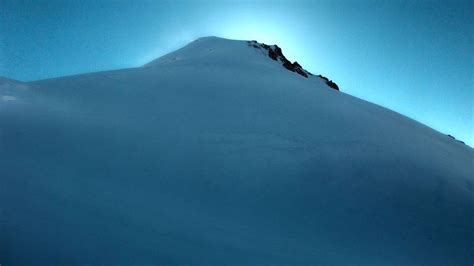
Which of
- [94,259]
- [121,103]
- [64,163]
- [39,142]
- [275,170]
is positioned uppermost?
[121,103]

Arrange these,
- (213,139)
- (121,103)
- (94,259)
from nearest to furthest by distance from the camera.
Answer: (94,259) → (213,139) → (121,103)

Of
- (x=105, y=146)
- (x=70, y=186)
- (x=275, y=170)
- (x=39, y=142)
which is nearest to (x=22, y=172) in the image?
(x=70, y=186)

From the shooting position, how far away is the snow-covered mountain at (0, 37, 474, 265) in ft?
12.3

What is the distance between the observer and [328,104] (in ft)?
35.5

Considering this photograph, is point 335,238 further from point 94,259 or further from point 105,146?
point 105,146

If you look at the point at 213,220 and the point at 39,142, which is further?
the point at 39,142

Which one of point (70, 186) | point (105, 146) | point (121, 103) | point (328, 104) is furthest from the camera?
point (328, 104)

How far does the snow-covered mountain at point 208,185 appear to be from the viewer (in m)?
3.76

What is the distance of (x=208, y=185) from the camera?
221 inches

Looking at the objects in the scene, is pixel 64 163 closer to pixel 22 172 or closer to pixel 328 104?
pixel 22 172

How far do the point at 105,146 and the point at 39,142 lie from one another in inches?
42.7

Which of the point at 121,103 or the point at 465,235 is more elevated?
the point at 121,103

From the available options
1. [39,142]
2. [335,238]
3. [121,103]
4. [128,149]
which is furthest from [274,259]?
[121,103]

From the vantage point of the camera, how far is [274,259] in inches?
161
